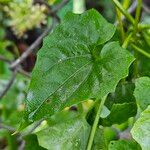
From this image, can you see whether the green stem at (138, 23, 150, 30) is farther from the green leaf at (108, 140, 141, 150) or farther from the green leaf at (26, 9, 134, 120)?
the green leaf at (108, 140, 141, 150)

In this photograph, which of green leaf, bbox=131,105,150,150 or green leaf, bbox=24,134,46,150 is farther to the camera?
green leaf, bbox=24,134,46,150

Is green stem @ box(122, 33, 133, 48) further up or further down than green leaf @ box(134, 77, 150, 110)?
further down

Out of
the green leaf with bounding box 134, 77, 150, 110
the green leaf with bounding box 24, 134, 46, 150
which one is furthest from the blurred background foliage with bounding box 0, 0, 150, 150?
the green leaf with bounding box 134, 77, 150, 110

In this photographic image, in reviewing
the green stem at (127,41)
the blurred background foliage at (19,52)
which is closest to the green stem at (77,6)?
the blurred background foliage at (19,52)

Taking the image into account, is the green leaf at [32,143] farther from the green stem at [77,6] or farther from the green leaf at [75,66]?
the green stem at [77,6]

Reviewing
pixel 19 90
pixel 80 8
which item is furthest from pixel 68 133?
pixel 19 90

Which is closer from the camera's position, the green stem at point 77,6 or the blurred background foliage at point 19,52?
the blurred background foliage at point 19,52

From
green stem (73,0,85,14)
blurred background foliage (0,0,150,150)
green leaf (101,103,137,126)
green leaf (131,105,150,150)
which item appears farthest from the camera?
green stem (73,0,85,14)
